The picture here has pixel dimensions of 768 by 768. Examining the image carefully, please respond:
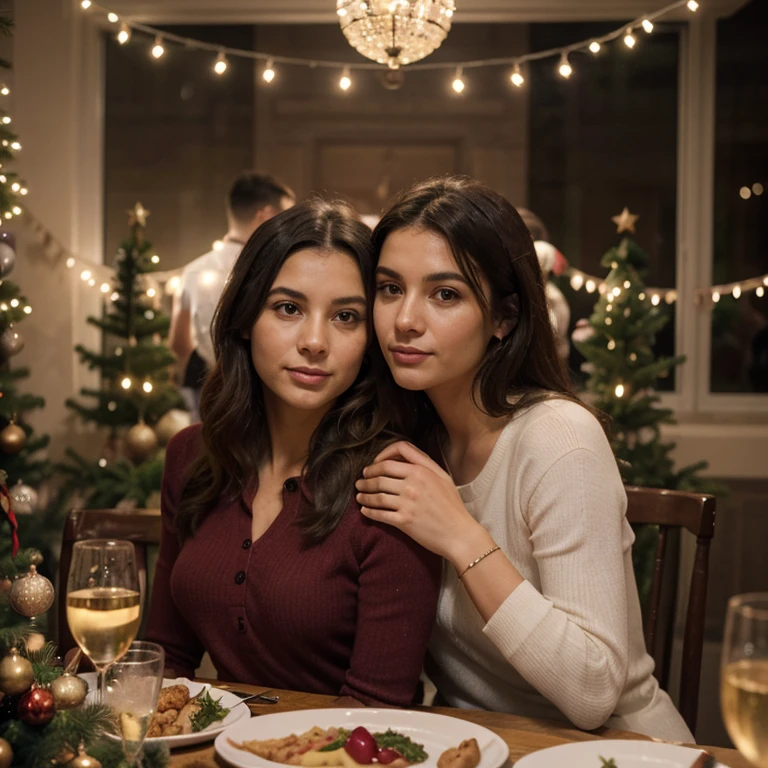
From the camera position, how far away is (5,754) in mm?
1038

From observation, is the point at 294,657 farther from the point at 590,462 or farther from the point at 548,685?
the point at 590,462

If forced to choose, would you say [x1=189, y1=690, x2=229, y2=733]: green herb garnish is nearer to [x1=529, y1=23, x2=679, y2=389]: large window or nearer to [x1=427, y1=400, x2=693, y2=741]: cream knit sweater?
[x1=427, y1=400, x2=693, y2=741]: cream knit sweater

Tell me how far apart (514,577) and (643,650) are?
15.8 inches

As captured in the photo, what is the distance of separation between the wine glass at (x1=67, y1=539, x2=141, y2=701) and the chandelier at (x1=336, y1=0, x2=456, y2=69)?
2.35 metres

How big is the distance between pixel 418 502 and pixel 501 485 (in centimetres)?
22

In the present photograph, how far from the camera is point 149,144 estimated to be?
498 cm

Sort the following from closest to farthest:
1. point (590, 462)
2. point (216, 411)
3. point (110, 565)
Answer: point (110, 565), point (590, 462), point (216, 411)

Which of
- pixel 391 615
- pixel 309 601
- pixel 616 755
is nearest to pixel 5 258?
pixel 309 601

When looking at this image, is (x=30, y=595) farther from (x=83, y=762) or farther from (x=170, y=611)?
(x=170, y=611)

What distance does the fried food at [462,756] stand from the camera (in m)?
1.16

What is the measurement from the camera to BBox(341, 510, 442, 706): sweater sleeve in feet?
A: 5.18

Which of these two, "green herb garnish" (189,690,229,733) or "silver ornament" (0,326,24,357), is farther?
"silver ornament" (0,326,24,357)

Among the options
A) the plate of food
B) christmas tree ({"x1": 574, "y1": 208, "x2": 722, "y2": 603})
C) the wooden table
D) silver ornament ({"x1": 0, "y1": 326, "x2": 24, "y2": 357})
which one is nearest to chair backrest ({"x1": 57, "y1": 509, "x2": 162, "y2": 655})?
the wooden table

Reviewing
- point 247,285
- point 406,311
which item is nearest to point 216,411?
point 247,285
